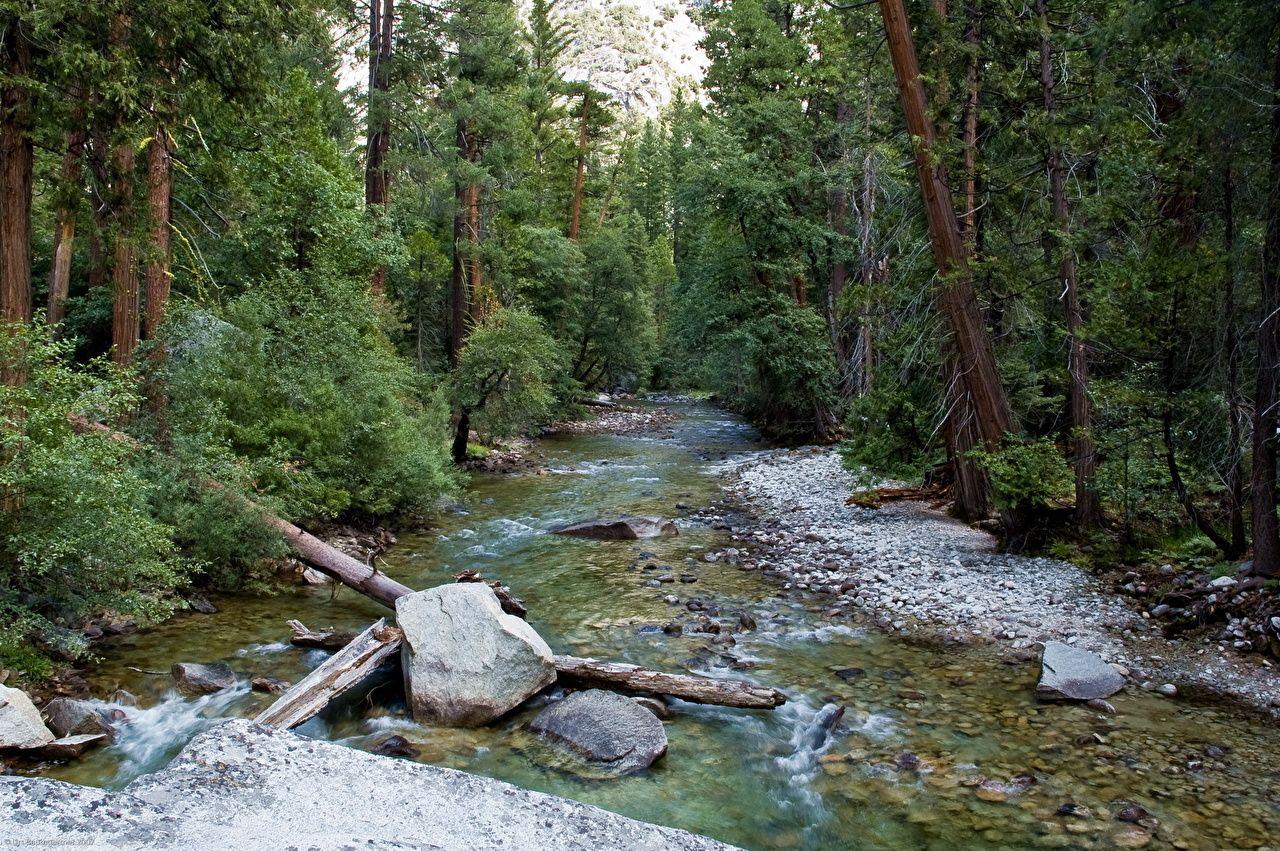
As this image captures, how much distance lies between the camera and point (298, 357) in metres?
11.6

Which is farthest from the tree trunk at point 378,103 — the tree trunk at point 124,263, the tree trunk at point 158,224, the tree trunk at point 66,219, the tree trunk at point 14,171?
the tree trunk at point 14,171

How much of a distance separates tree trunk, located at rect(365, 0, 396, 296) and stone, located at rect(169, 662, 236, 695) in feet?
41.4

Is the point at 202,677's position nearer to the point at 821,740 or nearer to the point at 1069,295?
the point at 821,740

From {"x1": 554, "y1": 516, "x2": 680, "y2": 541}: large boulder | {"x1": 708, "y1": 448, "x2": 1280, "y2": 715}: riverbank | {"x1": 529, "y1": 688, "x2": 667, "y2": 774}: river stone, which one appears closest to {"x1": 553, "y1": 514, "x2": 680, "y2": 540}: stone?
{"x1": 554, "y1": 516, "x2": 680, "y2": 541}: large boulder

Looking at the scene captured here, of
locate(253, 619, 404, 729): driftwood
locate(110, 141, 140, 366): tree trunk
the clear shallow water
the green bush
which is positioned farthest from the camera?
locate(110, 141, 140, 366): tree trunk

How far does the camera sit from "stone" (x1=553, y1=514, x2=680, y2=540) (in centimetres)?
1224

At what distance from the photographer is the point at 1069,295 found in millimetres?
8836

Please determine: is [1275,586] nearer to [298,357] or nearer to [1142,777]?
[1142,777]

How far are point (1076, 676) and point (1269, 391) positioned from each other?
9.81ft

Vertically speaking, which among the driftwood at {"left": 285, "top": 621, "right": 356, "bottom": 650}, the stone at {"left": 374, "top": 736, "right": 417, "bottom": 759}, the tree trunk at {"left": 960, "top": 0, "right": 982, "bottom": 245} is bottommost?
the stone at {"left": 374, "top": 736, "right": 417, "bottom": 759}

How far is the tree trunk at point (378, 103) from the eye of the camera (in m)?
17.8

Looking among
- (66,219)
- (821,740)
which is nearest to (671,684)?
(821,740)

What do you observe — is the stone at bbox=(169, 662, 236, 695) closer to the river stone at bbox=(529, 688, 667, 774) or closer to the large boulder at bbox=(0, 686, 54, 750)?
the large boulder at bbox=(0, 686, 54, 750)

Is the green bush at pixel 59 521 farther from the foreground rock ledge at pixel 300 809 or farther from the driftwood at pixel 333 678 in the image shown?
the foreground rock ledge at pixel 300 809
